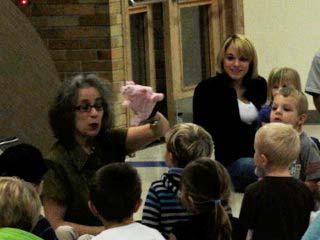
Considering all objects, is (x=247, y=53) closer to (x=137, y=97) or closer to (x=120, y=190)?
(x=137, y=97)

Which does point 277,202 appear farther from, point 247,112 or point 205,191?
point 247,112

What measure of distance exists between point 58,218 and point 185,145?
2.53ft

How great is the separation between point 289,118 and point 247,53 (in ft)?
3.62

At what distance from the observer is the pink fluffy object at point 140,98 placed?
466 centimetres

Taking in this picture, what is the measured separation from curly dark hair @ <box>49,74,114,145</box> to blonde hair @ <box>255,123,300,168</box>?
85 cm

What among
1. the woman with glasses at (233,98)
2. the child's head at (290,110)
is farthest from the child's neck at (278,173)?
the woman with glasses at (233,98)

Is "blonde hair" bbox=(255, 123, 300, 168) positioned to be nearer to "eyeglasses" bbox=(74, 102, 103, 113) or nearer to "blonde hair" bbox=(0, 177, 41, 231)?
"eyeglasses" bbox=(74, 102, 103, 113)

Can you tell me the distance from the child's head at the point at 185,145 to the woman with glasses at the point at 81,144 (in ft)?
1.64

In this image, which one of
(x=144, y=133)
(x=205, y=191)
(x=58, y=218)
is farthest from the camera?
(x=144, y=133)

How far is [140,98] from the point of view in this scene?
4.68m

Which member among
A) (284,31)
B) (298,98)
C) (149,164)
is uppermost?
(284,31)

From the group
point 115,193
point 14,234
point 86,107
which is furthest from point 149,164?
point 14,234

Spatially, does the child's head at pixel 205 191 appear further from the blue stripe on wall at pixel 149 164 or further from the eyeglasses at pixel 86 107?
the blue stripe on wall at pixel 149 164

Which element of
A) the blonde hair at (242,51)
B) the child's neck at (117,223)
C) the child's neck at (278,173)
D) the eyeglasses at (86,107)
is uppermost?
the blonde hair at (242,51)
